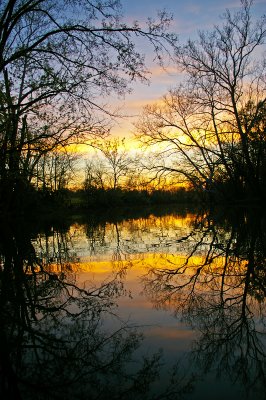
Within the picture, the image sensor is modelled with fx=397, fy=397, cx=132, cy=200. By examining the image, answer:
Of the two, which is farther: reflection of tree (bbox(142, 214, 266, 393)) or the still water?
reflection of tree (bbox(142, 214, 266, 393))

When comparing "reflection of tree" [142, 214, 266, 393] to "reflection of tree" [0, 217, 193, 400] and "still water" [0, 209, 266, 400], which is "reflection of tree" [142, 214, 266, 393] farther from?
"reflection of tree" [0, 217, 193, 400]

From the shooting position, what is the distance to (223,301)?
196 inches

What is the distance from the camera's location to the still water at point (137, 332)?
2924 mm

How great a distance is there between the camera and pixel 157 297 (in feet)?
18.1

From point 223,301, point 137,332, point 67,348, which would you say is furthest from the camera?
point 223,301

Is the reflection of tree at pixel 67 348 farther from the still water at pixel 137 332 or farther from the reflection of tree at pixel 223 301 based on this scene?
the reflection of tree at pixel 223 301

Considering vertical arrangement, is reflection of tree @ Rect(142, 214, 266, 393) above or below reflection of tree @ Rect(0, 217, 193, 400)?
above

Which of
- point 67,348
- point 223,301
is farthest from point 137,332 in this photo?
point 223,301

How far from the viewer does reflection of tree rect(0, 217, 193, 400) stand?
290cm

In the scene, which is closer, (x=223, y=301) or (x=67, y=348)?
(x=67, y=348)

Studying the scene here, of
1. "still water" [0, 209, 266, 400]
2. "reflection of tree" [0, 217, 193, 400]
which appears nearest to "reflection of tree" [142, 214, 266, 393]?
"still water" [0, 209, 266, 400]

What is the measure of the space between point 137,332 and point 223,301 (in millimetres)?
1459

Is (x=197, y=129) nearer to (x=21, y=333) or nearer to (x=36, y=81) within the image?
(x=36, y=81)

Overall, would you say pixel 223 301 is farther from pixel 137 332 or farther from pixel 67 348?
pixel 67 348
